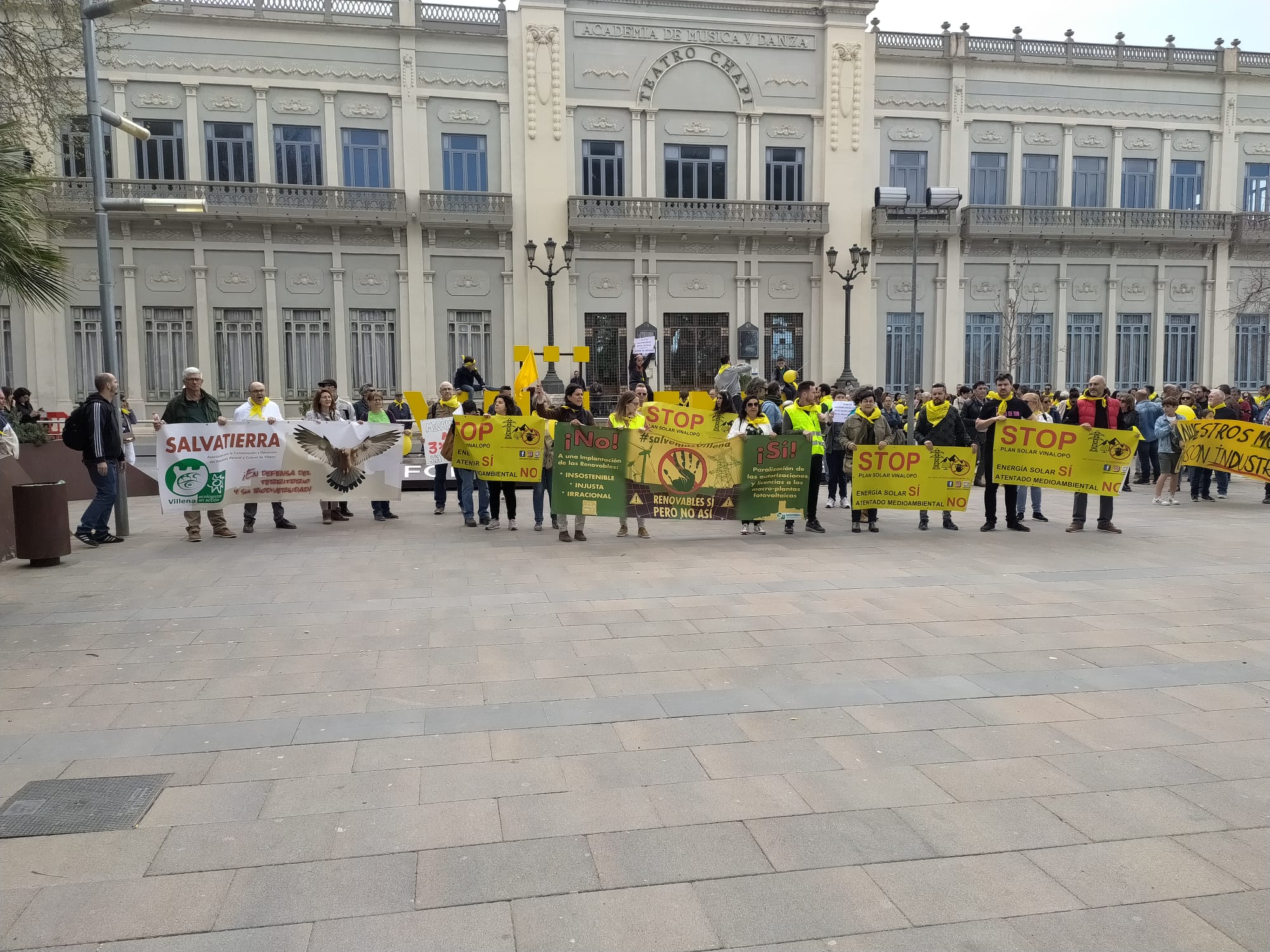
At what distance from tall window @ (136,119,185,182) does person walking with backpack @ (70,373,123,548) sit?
20.0m

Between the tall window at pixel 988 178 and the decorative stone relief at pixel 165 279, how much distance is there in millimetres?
26003

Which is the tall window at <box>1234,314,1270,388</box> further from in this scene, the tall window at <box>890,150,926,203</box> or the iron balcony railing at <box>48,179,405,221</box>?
the iron balcony railing at <box>48,179,405,221</box>

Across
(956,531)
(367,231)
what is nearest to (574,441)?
(956,531)

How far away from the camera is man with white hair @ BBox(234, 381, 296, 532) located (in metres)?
11.8

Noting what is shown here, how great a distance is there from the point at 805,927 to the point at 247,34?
3112 centimetres

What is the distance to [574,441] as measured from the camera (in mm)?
11055

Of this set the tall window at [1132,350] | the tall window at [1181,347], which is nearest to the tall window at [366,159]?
the tall window at [1132,350]

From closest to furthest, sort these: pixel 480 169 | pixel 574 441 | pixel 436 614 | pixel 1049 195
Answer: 1. pixel 436 614
2. pixel 574 441
3. pixel 480 169
4. pixel 1049 195

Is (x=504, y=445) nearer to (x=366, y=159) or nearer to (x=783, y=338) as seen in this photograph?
(x=366, y=159)

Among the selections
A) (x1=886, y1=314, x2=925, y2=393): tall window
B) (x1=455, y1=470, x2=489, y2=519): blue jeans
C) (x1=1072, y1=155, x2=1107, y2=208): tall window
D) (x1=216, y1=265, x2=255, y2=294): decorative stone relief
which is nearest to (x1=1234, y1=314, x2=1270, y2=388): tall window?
(x1=1072, y1=155, x2=1107, y2=208): tall window

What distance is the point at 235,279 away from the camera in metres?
28.4

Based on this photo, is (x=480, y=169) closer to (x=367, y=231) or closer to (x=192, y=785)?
(x=367, y=231)

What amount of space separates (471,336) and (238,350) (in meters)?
7.08

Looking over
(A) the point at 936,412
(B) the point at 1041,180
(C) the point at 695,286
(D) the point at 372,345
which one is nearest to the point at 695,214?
(C) the point at 695,286
